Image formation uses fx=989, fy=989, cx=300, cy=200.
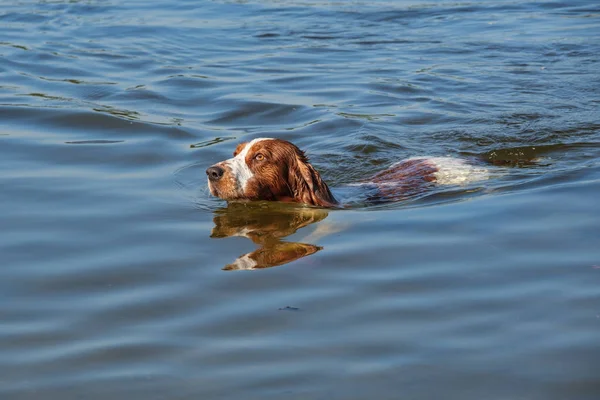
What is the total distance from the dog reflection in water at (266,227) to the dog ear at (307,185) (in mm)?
75

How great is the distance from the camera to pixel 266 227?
23.2 ft

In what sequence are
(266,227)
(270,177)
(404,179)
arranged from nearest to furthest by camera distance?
1. (266,227)
2. (270,177)
3. (404,179)

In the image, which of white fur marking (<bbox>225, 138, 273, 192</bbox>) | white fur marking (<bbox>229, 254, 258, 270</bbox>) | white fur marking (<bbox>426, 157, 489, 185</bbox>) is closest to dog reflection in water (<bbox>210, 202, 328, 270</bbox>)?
white fur marking (<bbox>229, 254, 258, 270</bbox>)

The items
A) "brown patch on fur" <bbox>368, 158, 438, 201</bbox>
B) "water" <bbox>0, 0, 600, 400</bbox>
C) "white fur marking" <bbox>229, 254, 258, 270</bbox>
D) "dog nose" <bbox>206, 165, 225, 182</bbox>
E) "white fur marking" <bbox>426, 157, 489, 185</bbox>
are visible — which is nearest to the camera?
"water" <bbox>0, 0, 600, 400</bbox>

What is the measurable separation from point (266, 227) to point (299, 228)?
0.26 metres

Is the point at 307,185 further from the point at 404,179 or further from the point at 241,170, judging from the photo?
the point at 404,179

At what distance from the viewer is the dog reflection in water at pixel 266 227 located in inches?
241

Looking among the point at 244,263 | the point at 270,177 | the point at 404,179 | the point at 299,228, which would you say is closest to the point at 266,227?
the point at 299,228

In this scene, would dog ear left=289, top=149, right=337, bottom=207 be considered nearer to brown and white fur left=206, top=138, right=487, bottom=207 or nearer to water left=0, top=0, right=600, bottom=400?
brown and white fur left=206, top=138, right=487, bottom=207

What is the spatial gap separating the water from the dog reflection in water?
3cm

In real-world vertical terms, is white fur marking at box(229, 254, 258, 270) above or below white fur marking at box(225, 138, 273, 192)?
below

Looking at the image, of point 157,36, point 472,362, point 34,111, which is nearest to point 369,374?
point 472,362

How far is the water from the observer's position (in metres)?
4.41

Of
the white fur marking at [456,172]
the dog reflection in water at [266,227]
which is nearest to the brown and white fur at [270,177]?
the dog reflection in water at [266,227]
